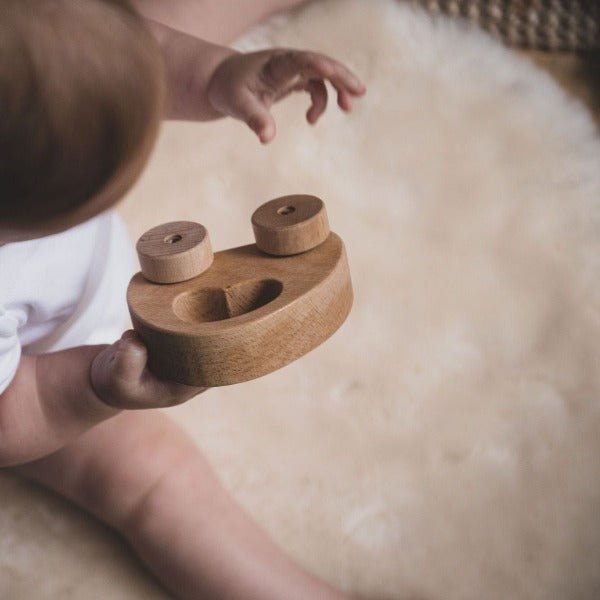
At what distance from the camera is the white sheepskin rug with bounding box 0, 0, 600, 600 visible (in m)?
0.68

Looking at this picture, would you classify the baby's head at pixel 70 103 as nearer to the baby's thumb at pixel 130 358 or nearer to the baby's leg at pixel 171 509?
the baby's thumb at pixel 130 358

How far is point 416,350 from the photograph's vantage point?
0.82m

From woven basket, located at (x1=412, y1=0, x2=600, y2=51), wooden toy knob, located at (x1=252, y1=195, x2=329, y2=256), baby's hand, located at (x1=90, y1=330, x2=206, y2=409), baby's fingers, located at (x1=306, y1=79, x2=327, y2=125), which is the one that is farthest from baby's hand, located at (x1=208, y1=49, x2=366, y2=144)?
woven basket, located at (x1=412, y1=0, x2=600, y2=51)

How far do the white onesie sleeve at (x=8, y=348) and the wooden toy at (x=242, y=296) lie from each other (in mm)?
126

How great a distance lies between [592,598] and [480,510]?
10 cm

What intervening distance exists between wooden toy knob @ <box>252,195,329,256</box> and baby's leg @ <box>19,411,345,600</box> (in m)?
0.21

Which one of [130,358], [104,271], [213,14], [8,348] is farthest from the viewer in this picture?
[213,14]

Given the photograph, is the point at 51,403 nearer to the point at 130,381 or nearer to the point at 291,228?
the point at 130,381

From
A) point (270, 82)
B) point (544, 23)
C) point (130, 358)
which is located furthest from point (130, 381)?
point (544, 23)

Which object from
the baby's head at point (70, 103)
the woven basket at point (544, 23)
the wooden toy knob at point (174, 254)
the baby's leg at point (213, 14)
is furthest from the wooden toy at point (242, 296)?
the woven basket at point (544, 23)

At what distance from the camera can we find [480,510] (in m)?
0.69

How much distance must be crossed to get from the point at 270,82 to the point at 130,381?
11.0 inches

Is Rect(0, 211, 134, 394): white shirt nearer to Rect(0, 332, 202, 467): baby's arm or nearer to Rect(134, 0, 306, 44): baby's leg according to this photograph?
Answer: Rect(0, 332, 202, 467): baby's arm

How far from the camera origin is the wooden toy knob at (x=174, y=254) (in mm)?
573
